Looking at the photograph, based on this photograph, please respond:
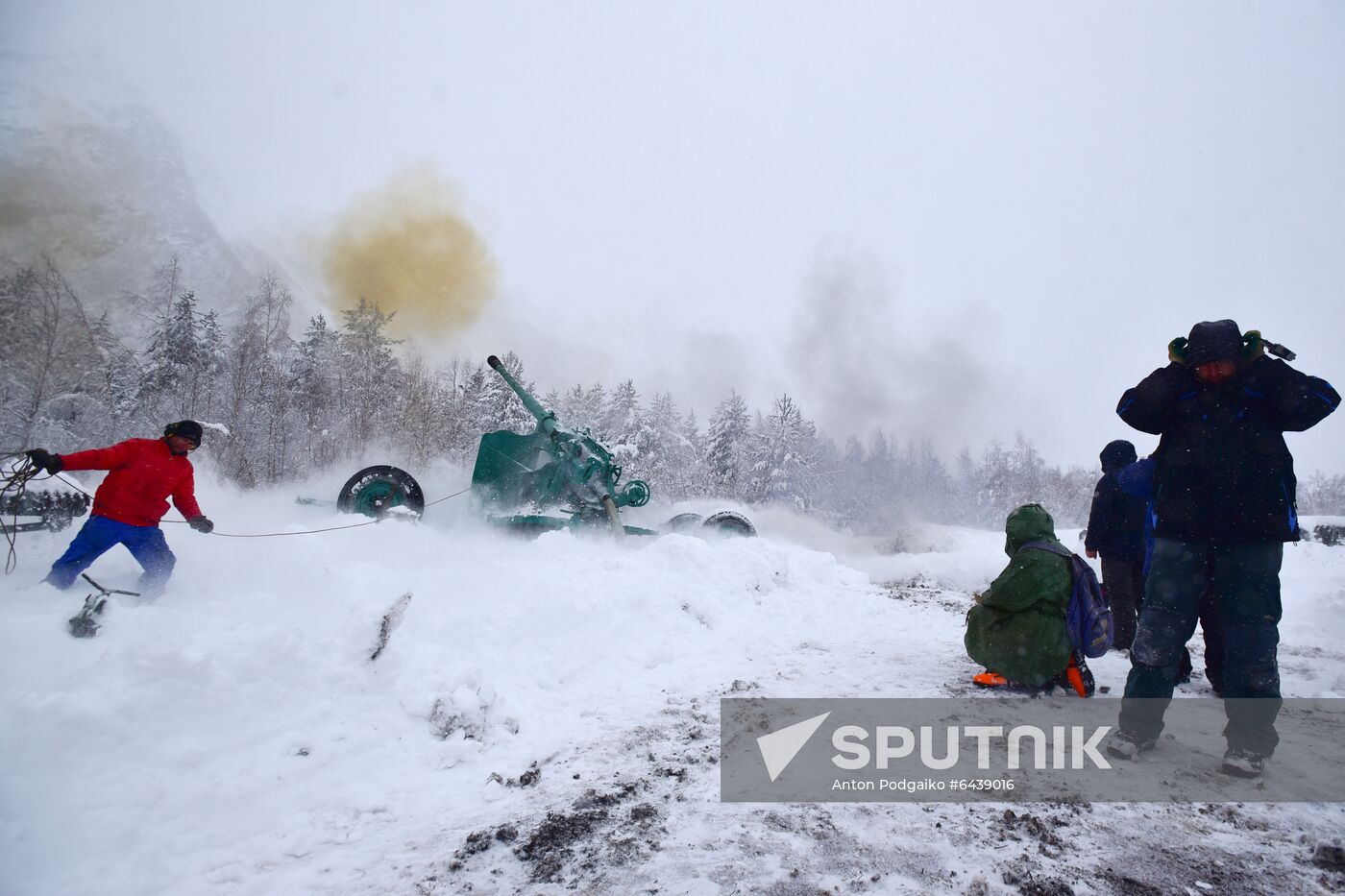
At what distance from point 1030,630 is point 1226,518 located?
1.36m

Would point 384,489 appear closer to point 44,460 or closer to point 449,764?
point 44,460

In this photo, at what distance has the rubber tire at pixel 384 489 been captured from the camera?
26.0 feet

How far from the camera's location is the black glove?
13.2 feet

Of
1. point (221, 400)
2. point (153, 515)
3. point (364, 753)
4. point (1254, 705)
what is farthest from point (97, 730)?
point (221, 400)

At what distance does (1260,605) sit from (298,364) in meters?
32.6

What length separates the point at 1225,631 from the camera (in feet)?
9.21

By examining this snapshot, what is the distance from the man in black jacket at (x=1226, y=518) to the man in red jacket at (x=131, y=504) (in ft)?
21.0

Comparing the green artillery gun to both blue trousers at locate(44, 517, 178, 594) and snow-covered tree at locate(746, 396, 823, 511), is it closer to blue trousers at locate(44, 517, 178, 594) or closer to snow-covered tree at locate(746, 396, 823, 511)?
blue trousers at locate(44, 517, 178, 594)

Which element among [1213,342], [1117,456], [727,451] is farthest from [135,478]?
[727,451]

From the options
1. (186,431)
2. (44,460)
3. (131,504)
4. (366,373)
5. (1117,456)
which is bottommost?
(131,504)

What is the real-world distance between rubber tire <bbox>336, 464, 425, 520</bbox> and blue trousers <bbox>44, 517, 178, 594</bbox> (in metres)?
3.41

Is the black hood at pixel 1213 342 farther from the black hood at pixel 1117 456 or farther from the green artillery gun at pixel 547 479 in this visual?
the green artillery gun at pixel 547 479

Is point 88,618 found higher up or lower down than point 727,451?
lower down

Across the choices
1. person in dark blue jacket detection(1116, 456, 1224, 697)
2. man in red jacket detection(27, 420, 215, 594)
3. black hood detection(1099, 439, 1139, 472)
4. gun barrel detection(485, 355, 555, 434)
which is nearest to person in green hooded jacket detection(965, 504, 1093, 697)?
person in dark blue jacket detection(1116, 456, 1224, 697)
